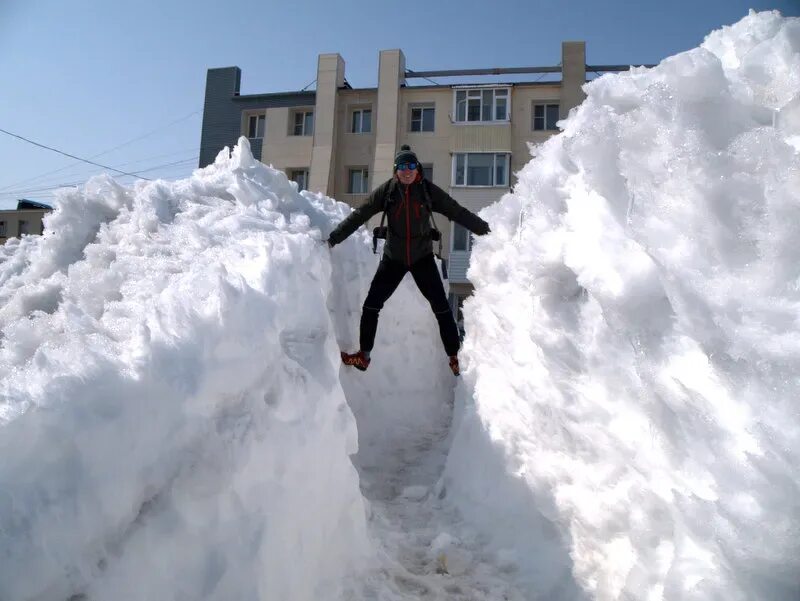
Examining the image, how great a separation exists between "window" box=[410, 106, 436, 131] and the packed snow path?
78.4ft

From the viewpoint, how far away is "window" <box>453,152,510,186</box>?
2609 centimetres

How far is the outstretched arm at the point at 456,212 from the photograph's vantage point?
464 centimetres

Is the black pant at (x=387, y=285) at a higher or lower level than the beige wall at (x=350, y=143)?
lower

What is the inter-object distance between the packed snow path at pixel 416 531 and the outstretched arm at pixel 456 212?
1758 mm

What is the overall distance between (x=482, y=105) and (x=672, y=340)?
26.1 meters

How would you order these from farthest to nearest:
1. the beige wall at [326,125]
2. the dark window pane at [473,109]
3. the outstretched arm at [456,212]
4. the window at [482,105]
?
the beige wall at [326,125] < the dark window pane at [473,109] < the window at [482,105] < the outstretched arm at [456,212]

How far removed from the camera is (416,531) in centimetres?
348

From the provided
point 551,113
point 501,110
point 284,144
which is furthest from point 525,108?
point 284,144

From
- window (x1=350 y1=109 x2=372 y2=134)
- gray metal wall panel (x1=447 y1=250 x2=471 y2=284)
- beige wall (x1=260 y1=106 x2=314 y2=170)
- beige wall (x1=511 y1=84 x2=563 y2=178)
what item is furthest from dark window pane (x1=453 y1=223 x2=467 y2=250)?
Result: beige wall (x1=260 y1=106 x2=314 y2=170)

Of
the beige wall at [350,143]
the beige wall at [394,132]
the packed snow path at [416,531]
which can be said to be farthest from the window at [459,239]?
the packed snow path at [416,531]

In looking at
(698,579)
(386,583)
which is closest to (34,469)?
(386,583)

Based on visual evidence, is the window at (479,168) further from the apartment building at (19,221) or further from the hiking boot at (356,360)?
the apartment building at (19,221)

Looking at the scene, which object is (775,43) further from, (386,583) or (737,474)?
(386,583)

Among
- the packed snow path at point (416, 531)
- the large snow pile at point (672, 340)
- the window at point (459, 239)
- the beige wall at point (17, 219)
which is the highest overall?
the beige wall at point (17, 219)
